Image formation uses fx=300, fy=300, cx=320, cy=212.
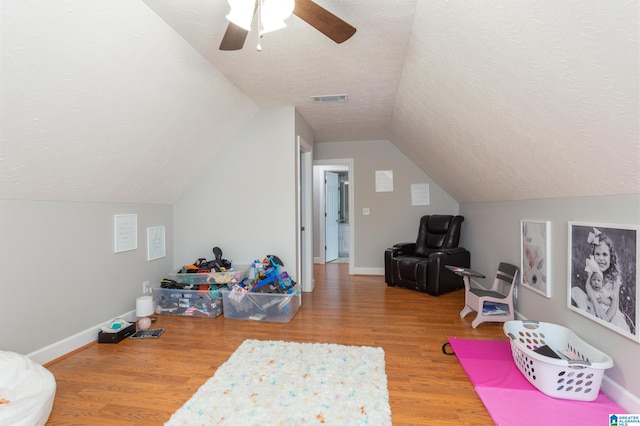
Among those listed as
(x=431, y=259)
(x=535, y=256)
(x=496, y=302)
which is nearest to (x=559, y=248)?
(x=535, y=256)

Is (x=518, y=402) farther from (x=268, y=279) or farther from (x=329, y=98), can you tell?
(x=329, y=98)

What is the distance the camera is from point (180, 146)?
304 cm

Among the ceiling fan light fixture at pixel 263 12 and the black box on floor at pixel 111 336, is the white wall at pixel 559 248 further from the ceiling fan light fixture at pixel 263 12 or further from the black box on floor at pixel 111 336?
the black box on floor at pixel 111 336

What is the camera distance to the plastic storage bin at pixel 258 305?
9.94 feet

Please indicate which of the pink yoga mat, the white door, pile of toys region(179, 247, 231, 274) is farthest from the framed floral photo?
the white door

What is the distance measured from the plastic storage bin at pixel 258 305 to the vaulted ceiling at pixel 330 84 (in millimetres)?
1451

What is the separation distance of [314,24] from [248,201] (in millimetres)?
2350

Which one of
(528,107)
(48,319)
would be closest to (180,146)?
(48,319)

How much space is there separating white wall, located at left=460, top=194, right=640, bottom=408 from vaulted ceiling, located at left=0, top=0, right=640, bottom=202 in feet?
0.41

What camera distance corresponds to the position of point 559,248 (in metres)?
2.31

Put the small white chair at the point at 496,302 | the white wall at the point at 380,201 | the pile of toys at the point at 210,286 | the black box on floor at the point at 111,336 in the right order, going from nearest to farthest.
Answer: the black box on floor at the point at 111,336 < the small white chair at the point at 496,302 < the pile of toys at the point at 210,286 < the white wall at the point at 380,201

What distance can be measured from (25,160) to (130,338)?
5.43ft

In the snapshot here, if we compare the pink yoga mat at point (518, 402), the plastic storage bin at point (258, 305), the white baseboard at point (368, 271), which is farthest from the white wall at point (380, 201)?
the pink yoga mat at point (518, 402)

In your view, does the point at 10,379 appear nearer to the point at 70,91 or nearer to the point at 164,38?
the point at 70,91
